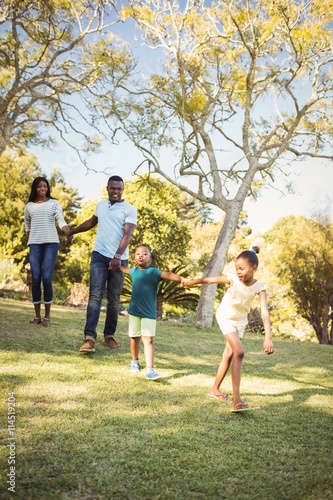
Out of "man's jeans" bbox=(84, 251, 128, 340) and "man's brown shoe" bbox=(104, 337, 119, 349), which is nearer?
"man's jeans" bbox=(84, 251, 128, 340)

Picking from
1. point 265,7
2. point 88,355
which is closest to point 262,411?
point 88,355

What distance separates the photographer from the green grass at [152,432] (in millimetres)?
1894

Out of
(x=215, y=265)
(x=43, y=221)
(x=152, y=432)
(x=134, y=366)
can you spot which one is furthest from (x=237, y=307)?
(x=215, y=265)

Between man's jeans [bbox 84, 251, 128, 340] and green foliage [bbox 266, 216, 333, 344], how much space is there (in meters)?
15.0

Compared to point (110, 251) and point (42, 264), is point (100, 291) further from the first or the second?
point (42, 264)

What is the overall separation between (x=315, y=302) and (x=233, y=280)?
16.4m

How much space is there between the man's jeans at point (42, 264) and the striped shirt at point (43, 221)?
3.8 inches

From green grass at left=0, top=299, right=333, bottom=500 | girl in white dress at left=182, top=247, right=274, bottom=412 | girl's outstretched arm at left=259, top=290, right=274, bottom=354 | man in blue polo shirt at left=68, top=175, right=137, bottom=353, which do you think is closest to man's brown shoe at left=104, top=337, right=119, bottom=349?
man in blue polo shirt at left=68, top=175, right=137, bottom=353

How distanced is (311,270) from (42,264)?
15.6 meters

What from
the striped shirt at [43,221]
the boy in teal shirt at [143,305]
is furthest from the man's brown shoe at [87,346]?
the striped shirt at [43,221]

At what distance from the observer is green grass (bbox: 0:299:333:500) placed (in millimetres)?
1894

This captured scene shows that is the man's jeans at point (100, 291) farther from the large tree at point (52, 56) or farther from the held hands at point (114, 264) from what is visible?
the large tree at point (52, 56)

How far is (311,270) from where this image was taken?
1848 centimetres

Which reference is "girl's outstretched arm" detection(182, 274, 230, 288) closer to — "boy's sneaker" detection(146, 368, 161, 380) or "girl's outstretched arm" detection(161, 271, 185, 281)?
"girl's outstretched arm" detection(161, 271, 185, 281)
